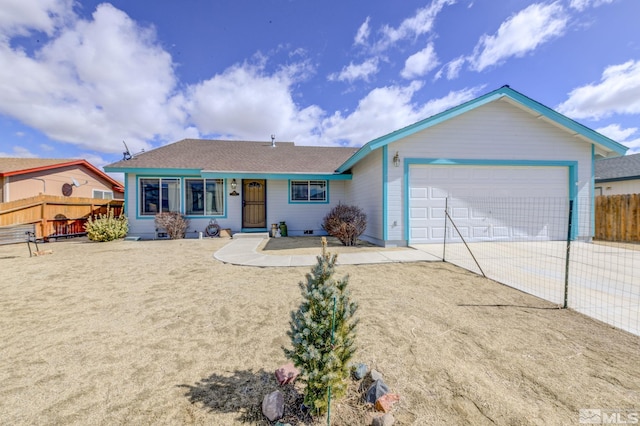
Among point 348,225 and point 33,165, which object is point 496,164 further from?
point 33,165

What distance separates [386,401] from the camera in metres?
1.70

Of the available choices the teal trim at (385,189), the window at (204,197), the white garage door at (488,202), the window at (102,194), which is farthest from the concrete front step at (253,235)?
the window at (102,194)

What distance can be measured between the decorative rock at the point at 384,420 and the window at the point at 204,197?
34.5ft

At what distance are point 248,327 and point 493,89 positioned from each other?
371 inches

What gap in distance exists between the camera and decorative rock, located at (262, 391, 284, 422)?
163 cm

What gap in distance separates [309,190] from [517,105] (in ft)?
27.0

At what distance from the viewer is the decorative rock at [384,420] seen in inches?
60.1

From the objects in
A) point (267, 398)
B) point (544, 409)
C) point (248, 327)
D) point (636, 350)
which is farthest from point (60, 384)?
point (636, 350)

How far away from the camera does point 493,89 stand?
758cm

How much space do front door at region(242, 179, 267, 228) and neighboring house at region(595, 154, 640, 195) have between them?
18.3 metres

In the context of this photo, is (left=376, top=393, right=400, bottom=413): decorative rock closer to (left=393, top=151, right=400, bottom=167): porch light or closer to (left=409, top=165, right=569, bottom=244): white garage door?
(left=409, top=165, right=569, bottom=244): white garage door

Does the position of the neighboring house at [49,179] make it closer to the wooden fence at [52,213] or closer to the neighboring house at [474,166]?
the wooden fence at [52,213]

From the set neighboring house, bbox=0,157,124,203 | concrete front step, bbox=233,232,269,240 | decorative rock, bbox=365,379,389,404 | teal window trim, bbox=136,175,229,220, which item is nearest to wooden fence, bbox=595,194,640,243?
decorative rock, bbox=365,379,389,404

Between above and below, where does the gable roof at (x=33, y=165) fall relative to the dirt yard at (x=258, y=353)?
above
